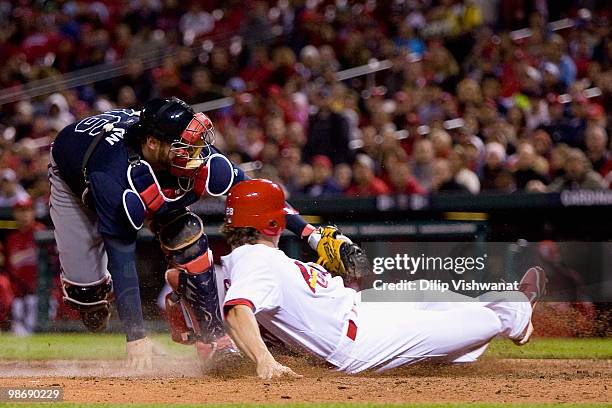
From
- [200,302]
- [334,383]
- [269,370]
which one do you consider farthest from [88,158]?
[334,383]

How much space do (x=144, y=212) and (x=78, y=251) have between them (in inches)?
38.1

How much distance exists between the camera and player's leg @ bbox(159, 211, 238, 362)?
657 cm

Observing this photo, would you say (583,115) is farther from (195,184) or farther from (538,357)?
(195,184)

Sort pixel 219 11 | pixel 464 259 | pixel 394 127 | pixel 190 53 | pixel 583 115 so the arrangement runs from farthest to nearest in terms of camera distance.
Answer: pixel 219 11, pixel 190 53, pixel 394 127, pixel 583 115, pixel 464 259

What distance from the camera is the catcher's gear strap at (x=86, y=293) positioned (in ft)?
23.2

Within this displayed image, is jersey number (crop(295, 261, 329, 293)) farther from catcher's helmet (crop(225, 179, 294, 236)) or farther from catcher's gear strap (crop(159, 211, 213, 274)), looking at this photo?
catcher's gear strap (crop(159, 211, 213, 274))

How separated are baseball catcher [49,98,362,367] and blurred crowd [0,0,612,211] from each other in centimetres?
318

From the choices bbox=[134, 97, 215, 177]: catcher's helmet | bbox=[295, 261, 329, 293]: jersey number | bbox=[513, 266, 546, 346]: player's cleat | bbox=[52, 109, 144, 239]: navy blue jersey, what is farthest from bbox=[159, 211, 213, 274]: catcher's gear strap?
bbox=[513, 266, 546, 346]: player's cleat

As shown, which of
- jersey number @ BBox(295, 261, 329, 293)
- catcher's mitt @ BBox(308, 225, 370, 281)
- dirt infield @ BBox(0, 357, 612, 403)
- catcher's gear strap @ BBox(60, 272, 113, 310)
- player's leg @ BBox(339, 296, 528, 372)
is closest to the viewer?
dirt infield @ BBox(0, 357, 612, 403)

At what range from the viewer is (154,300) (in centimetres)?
862

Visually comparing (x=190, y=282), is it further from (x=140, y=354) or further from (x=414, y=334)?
(x=414, y=334)

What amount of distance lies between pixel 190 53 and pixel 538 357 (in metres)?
8.08

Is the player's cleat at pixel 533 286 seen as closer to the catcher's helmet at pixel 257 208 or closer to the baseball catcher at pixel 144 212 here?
the baseball catcher at pixel 144 212

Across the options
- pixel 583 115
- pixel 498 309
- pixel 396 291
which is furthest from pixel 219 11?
pixel 498 309
